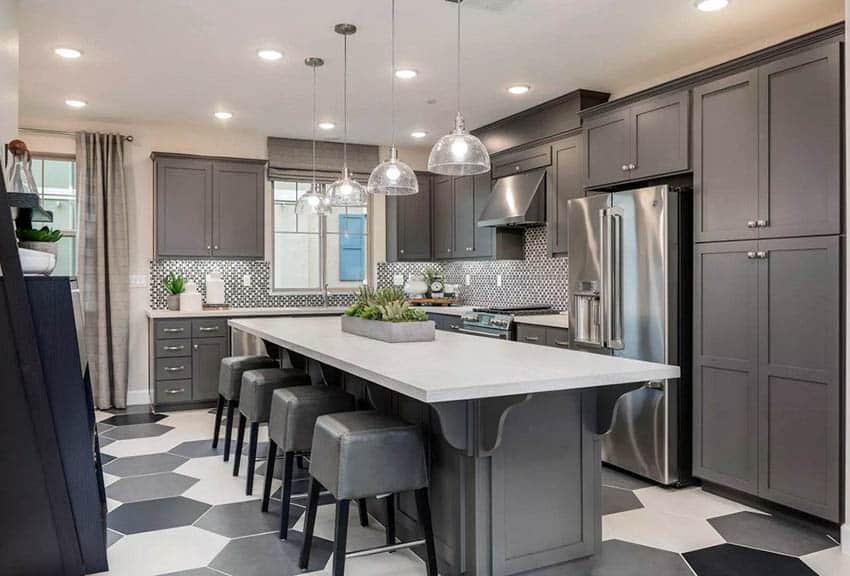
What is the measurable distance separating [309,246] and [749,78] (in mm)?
4638

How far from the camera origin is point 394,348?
2961mm

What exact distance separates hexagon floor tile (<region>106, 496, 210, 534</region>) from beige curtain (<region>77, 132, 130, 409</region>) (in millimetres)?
2712

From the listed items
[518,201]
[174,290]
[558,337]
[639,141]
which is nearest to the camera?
[639,141]

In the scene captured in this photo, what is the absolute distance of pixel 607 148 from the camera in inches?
167

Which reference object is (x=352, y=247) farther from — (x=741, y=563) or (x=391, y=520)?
(x=741, y=563)

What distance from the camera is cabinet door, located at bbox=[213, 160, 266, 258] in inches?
243

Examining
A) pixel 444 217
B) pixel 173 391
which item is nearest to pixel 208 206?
pixel 173 391

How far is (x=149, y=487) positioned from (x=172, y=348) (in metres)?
2.22

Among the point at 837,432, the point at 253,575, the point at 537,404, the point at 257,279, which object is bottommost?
the point at 253,575

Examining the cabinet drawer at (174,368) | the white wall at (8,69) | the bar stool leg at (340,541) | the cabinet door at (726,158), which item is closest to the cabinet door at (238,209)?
the cabinet drawer at (174,368)

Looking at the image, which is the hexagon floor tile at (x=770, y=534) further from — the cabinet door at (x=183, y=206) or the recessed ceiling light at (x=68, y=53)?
the cabinet door at (x=183, y=206)

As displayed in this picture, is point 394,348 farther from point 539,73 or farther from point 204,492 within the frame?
point 539,73

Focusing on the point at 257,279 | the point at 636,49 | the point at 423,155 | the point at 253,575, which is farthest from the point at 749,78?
the point at 257,279

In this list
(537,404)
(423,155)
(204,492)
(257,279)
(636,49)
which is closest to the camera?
(537,404)
